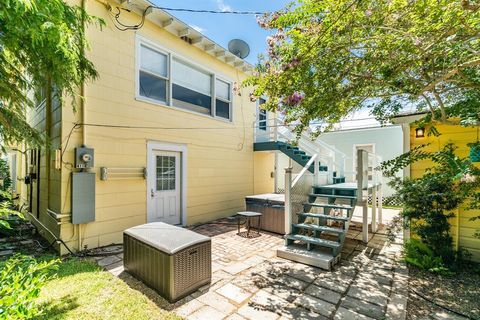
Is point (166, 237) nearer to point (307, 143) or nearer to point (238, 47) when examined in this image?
point (307, 143)

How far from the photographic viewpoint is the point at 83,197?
4586mm

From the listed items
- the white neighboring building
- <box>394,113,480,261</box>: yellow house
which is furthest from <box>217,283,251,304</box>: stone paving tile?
the white neighboring building

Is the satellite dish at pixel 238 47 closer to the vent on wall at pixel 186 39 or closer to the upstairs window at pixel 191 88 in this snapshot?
the upstairs window at pixel 191 88

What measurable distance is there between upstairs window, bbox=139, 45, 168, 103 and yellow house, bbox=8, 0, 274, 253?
26mm

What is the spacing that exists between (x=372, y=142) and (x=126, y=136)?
34.7 feet

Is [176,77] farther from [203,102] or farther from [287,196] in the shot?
[287,196]

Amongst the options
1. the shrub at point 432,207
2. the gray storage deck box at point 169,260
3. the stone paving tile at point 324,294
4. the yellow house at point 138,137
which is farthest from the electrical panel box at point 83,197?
the shrub at point 432,207

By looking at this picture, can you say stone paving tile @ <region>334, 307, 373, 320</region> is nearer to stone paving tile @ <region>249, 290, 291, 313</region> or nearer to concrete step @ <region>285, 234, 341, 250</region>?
stone paving tile @ <region>249, 290, 291, 313</region>

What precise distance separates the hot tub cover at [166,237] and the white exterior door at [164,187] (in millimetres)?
2035

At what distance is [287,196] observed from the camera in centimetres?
491

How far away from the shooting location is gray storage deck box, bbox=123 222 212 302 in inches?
118

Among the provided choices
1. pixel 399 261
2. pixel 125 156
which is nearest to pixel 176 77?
pixel 125 156

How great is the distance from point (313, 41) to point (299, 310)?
3.58 meters

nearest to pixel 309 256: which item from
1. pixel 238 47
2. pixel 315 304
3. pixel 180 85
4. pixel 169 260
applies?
pixel 315 304
